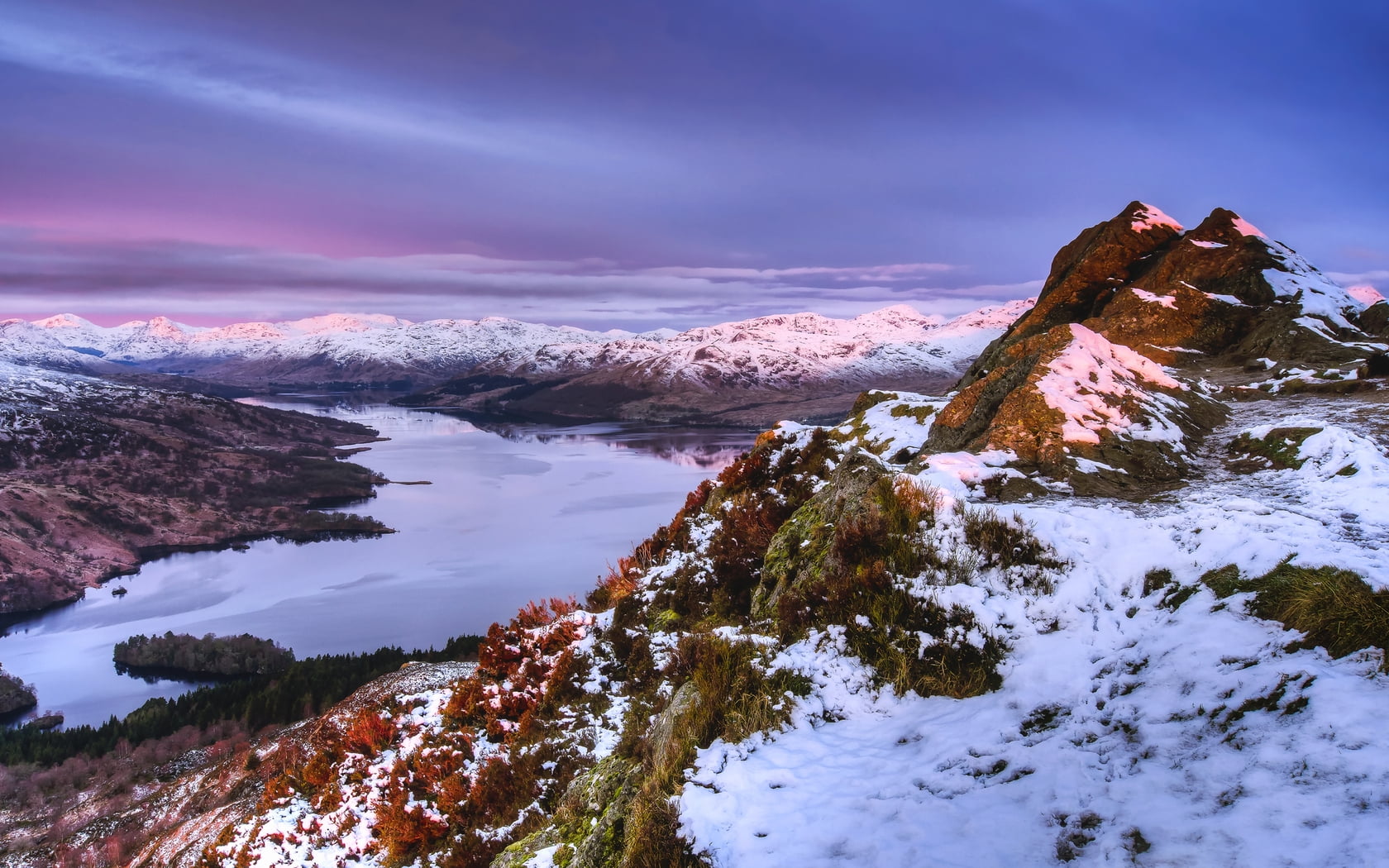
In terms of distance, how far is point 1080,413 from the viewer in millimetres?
11695

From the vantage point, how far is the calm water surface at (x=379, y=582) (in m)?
58.5

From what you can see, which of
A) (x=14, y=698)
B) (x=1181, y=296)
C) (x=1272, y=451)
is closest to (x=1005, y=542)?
(x=1272, y=451)

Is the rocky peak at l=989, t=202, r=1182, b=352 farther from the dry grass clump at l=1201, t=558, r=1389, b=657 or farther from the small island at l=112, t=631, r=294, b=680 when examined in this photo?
the small island at l=112, t=631, r=294, b=680

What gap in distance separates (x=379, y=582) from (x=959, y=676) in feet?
252

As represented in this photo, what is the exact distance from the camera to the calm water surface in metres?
58.5

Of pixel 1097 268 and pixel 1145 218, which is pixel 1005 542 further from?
pixel 1145 218

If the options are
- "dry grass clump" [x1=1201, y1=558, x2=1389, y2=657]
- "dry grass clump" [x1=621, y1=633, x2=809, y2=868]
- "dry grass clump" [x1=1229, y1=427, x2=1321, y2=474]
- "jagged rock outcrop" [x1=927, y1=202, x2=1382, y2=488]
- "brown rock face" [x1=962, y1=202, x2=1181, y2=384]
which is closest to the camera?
"dry grass clump" [x1=1201, y1=558, x2=1389, y2=657]

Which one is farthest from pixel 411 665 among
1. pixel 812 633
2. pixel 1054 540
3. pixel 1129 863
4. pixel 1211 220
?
pixel 1211 220

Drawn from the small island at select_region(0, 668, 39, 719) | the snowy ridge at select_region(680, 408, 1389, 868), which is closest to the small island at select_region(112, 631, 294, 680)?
the small island at select_region(0, 668, 39, 719)

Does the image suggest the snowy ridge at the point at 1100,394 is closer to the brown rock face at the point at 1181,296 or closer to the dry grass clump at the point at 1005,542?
the dry grass clump at the point at 1005,542

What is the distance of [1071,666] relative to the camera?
585cm

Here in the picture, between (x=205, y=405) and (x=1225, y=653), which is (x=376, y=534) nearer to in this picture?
(x=1225, y=653)

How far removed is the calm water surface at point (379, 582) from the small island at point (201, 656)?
1.34 m

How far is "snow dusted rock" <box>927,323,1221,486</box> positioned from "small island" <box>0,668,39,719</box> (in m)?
76.7
